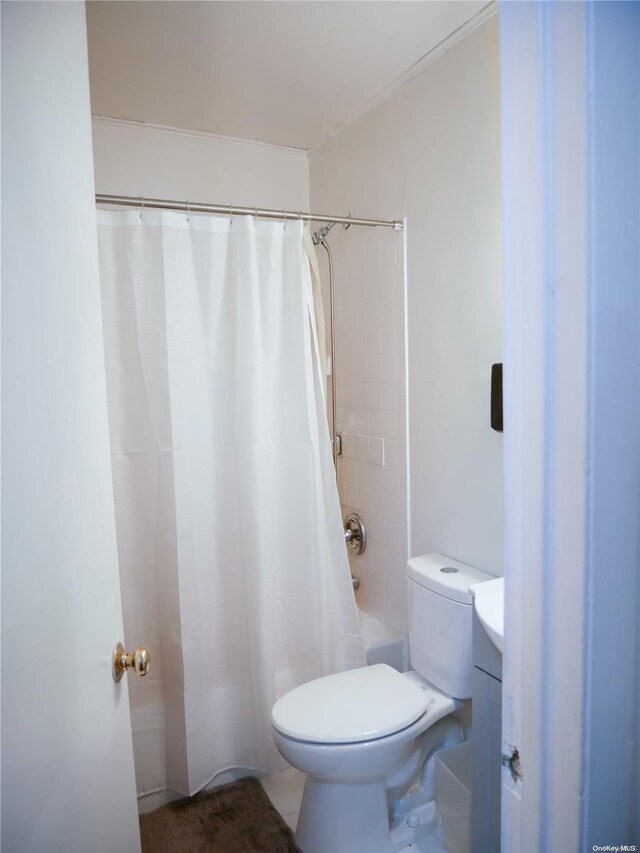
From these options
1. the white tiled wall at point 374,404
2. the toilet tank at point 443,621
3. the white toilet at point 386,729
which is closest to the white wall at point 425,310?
the white tiled wall at point 374,404

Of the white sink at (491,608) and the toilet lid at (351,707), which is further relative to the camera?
the toilet lid at (351,707)

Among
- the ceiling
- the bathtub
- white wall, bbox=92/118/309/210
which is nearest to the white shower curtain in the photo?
the bathtub

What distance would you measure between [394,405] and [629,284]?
1.68 m

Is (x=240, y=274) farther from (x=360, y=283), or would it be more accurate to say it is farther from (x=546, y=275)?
(x=546, y=275)

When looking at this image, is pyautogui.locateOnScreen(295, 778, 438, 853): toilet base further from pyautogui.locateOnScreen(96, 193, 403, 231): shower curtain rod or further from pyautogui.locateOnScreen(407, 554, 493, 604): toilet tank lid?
pyautogui.locateOnScreen(96, 193, 403, 231): shower curtain rod

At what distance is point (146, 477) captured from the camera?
1.79 meters

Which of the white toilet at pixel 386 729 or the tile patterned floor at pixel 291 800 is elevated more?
the white toilet at pixel 386 729

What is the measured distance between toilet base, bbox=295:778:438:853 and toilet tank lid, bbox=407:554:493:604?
0.60 m

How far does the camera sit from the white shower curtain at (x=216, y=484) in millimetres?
1756

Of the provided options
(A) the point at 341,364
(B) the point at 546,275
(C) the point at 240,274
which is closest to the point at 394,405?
(A) the point at 341,364

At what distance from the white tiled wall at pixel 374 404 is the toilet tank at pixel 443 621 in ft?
1.21

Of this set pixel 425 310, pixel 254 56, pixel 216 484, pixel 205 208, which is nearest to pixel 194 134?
pixel 254 56

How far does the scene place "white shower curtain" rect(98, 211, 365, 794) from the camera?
1756 millimetres

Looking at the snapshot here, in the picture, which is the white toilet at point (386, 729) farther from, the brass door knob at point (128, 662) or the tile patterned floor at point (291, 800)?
the brass door knob at point (128, 662)
